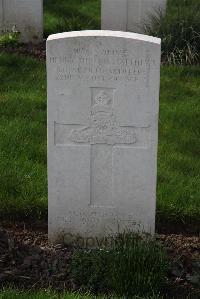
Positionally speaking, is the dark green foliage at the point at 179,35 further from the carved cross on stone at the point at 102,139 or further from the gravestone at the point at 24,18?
the carved cross on stone at the point at 102,139

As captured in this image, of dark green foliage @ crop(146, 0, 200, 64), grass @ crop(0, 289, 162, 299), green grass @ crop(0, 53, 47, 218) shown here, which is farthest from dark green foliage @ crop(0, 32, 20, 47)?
grass @ crop(0, 289, 162, 299)

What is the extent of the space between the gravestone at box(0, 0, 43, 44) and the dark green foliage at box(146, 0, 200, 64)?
1.62 m

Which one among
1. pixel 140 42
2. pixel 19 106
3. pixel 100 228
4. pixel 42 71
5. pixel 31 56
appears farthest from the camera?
pixel 31 56

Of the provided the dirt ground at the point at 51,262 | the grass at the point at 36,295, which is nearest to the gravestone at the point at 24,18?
the dirt ground at the point at 51,262

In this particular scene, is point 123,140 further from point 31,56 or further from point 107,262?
point 31,56

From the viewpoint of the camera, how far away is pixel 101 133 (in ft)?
15.5

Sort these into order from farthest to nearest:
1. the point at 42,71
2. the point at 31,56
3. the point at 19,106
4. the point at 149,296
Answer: the point at 31,56, the point at 42,71, the point at 19,106, the point at 149,296

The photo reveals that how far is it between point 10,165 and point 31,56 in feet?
12.1

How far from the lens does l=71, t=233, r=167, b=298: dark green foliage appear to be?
4223 mm

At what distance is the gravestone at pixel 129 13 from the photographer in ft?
33.9

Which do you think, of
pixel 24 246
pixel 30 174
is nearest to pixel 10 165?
pixel 30 174

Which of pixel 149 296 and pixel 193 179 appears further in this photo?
pixel 193 179

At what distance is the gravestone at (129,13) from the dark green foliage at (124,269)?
629 centimetres

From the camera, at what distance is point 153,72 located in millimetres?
4566
